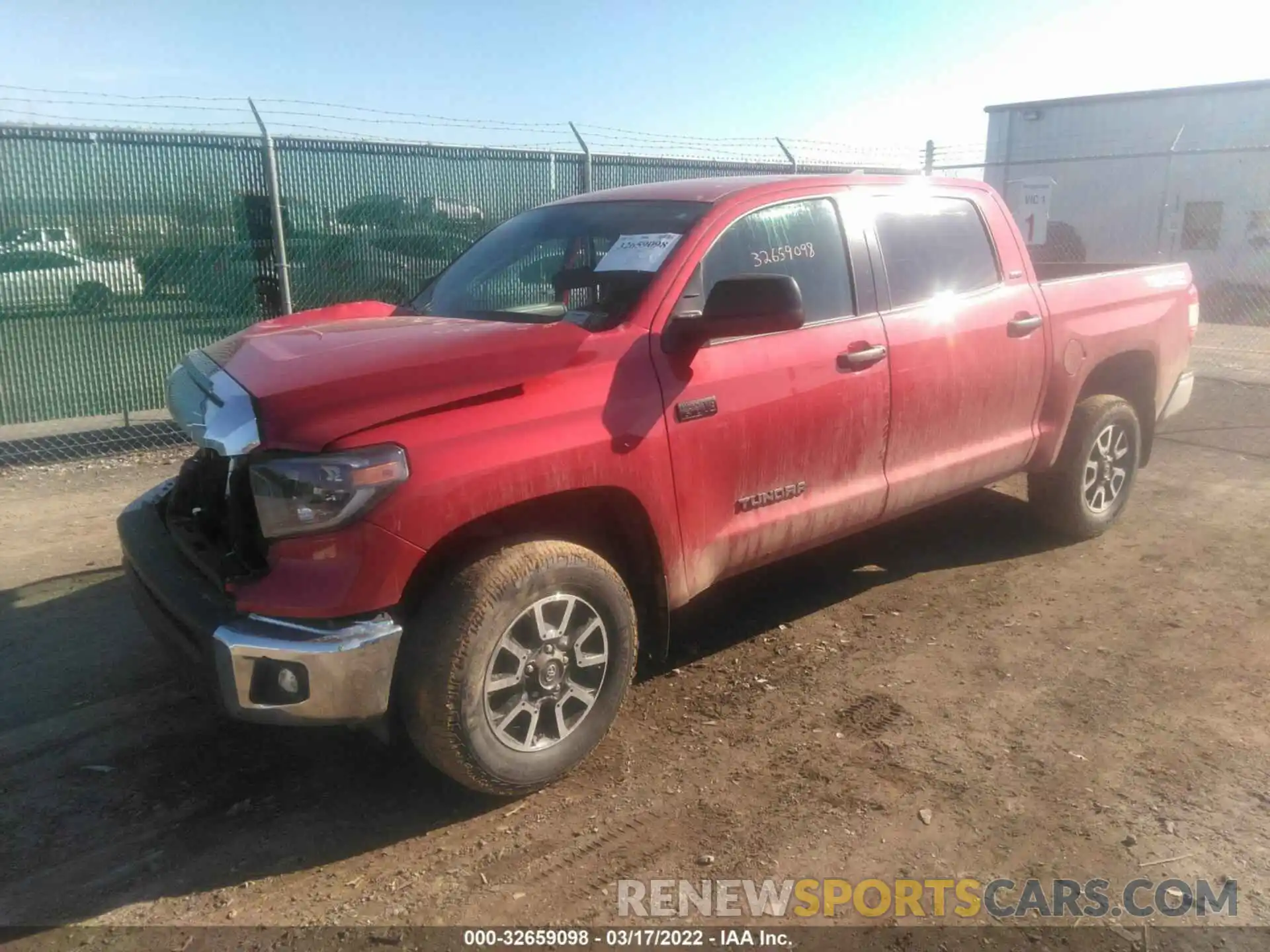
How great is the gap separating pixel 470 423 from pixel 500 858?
4.26 ft

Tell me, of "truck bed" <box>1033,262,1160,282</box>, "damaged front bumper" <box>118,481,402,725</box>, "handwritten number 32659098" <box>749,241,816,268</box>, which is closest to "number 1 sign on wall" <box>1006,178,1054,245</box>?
"truck bed" <box>1033,262,1160,282</box>

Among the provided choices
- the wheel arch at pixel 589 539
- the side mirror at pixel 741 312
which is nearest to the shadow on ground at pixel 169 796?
the wheel arch at pixel 589 539

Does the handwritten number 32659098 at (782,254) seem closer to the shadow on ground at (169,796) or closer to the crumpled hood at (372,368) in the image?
the crumpled hood at (372,368)

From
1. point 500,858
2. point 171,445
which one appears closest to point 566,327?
point 500,858

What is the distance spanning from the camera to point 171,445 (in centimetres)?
793

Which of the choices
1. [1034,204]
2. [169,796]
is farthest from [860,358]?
[1034,204]

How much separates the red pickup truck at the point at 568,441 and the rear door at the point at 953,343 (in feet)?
0.05

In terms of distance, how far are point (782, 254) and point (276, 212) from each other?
573 centimetres

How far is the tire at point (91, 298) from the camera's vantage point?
757 cm

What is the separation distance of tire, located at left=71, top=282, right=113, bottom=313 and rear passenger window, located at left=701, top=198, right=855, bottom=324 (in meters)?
5.99

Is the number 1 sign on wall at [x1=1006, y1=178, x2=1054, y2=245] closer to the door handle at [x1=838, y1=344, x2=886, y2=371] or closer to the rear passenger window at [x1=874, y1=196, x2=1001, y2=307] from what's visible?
the rear passenger window at [x1=874, y1=196, x2=1001, y2=307]

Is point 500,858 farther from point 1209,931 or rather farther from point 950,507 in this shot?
point 950,507

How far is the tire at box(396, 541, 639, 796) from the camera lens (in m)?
2.88

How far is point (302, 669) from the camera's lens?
2711 millimetres
